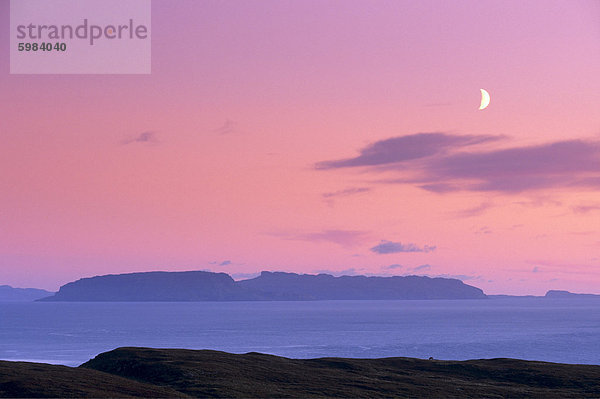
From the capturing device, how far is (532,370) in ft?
281

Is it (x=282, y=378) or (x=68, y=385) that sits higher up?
(x=68, y=385)

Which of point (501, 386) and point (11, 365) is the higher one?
point (11, 365)

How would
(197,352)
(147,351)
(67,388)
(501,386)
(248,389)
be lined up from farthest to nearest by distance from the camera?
(197,352) → (147,351) → (501,386) → (248,389) → (67,388)

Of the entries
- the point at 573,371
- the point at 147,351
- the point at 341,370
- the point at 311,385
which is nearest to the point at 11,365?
the point at 147,351

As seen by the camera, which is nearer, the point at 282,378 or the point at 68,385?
the point at 68,385

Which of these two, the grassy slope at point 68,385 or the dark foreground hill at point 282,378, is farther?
the dark foreground hill at point 282,378

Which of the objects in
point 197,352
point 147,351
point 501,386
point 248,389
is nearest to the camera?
point 248,389

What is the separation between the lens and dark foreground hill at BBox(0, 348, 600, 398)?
6088 cm

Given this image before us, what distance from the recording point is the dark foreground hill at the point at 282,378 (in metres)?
60.9

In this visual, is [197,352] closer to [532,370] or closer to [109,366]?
[109,366]

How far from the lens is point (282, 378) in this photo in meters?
72.5

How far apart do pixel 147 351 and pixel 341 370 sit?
2414 centimetres

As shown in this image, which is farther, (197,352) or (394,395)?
(197,352)

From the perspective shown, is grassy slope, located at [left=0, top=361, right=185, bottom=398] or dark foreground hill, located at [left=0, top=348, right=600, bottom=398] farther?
dark foreground hill, located at [left=0, top=348, right=600, bottom=398]
